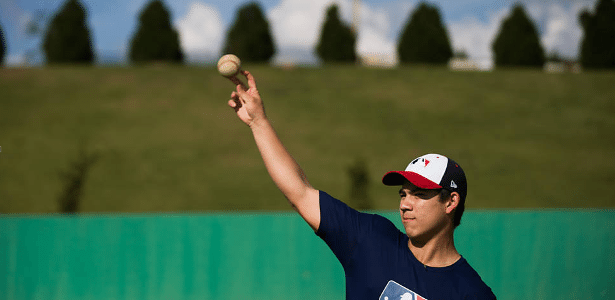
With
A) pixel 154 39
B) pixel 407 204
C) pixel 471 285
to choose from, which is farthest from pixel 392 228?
pixel 154 39

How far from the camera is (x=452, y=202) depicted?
2334 millimetres

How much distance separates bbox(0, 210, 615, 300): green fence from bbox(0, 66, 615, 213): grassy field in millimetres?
8606

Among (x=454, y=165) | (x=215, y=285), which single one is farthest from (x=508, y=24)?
(x=454, y=165)

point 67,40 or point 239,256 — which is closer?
point 239,256

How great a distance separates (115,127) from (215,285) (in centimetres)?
1496

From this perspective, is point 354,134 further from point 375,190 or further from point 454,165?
point 454,165

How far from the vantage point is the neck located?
229cm

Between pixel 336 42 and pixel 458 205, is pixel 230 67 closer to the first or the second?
pixel 458 205

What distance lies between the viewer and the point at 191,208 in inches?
626

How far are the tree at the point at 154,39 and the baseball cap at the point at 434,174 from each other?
27766mm

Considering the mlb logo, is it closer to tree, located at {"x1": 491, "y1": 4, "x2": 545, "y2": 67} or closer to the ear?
Result: the ear

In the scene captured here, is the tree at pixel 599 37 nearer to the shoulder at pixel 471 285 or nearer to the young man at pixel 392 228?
the young man at pixel 392 228

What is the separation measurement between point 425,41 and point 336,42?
5.27 m

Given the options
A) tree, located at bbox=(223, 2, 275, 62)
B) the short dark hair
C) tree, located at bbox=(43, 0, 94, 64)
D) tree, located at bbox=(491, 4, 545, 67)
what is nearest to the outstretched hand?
the short dark hair
